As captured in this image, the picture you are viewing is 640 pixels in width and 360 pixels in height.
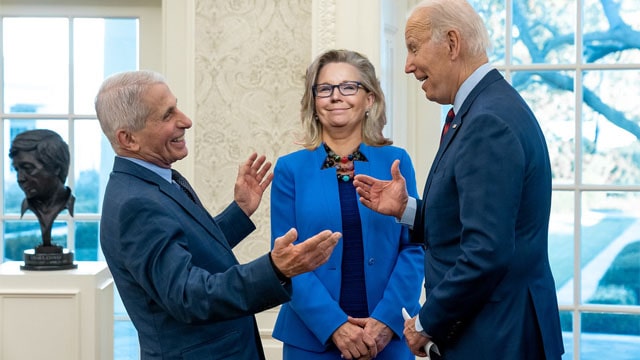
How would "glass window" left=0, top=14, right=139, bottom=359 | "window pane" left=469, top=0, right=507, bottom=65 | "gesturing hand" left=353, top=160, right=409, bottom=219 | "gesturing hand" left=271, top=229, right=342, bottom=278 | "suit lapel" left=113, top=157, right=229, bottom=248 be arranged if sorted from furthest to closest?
"glass window" left=0, top=14, right=139, bottom=359, "window pane" left=469, top=0, right=507, bottom=65, "gesturing hand" left=353, top=160, right=409, bottom=219, "suit lapel" left=113, top=157, right=229, bottom=248, "gesturing hand" left=271, top=229, right=342, bottom=278

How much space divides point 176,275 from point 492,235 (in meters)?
0.72

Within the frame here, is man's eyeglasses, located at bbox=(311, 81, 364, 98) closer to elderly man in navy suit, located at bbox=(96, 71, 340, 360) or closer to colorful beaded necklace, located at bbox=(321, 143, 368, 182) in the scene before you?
colorful beaded necklace, located at bbox=(321, 143, 368, 182)

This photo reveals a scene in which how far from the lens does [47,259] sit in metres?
3.44

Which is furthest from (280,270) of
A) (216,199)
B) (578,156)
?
(578,156)

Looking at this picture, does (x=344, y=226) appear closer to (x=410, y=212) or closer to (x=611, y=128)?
(x=410, y=212)

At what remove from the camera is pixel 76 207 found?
4.33 metres

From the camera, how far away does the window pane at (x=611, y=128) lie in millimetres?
3977

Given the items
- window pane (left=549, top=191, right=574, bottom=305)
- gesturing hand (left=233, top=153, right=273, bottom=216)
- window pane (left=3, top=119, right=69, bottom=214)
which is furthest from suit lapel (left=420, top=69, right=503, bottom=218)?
window pane (left=3, top=119, right=69, bottom=214)

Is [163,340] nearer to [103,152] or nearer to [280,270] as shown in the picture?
[280,270]

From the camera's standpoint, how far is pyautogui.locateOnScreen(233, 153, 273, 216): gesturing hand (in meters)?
2.64

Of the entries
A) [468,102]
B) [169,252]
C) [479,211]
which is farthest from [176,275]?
[468,102]

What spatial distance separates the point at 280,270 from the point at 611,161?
255cm

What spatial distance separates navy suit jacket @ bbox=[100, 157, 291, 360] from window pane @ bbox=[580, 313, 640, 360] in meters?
2.32

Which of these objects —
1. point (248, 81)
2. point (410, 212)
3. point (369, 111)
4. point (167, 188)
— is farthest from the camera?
point (248, 81)
